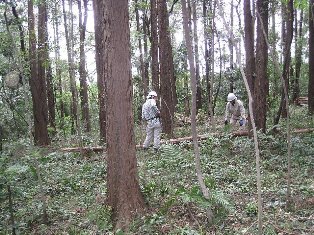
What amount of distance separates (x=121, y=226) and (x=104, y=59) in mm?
2691

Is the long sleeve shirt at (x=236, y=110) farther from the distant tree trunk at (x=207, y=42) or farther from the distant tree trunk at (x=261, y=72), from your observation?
the distant tree trunk at (x=207, y=42)

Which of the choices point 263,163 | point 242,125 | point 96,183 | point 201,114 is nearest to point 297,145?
point 263,163

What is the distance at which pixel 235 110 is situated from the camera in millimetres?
13703

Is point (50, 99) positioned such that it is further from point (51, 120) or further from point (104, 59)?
point (104, 59)

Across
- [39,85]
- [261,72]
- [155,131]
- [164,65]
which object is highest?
[164,65]

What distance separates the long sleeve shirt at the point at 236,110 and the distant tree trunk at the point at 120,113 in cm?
736

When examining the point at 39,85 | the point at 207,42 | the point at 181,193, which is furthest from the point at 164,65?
the point at 207,42

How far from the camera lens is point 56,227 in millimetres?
6812

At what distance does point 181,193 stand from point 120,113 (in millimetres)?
1585

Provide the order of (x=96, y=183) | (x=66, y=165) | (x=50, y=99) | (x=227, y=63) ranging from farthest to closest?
(x=227, y=63), (x=50, y=99), (x=66, y=165), (x=96, y=183)

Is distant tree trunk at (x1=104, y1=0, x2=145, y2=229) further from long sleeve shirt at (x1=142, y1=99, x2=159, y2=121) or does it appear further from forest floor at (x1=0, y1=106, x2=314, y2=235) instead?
long sleeve shirt at (x1=142, y1=99, x2=159, y2=121)

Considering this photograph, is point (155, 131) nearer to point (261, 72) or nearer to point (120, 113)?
point (261, 72)

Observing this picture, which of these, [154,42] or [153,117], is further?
[154,42]

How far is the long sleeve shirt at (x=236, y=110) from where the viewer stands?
1331 cm
